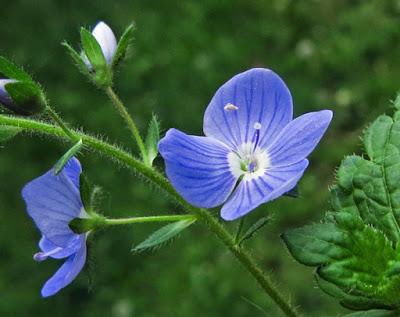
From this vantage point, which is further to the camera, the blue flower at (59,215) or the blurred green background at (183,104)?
the blurred green background at (183,104)

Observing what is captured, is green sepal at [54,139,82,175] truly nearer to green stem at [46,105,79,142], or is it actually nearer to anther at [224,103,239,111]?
green stem at [46,105,79,142]

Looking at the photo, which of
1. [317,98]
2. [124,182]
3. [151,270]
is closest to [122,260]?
[151,270]

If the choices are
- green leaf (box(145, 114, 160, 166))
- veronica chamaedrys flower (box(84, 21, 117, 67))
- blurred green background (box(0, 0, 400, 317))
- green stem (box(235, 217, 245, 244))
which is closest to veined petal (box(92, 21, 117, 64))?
veronica chamaedrys flower (box(84, 21, 117, 67))

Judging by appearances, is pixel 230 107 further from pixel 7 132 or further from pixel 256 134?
pixel 7 132

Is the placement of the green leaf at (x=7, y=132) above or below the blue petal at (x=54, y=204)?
above

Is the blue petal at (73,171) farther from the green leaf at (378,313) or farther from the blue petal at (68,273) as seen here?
the green leaf at (378,313)

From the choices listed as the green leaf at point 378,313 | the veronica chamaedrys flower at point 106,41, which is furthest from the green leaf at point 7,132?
the green leaf at point 378,313

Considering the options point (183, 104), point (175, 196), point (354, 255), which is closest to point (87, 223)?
point (175, 196)
